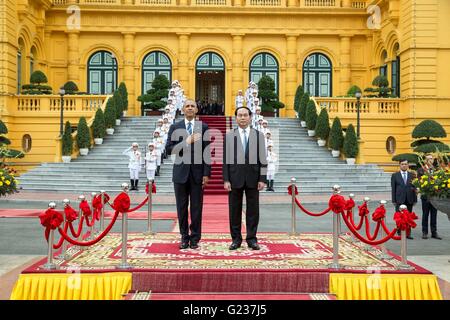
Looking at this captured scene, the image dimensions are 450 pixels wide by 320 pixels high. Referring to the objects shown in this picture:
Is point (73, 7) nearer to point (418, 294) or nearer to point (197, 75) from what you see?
point (197, 75)

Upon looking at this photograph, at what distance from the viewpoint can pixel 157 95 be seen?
33.2 metres

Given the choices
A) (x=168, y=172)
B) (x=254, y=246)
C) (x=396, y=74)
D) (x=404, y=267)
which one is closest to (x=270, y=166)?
(x=168, y=172)

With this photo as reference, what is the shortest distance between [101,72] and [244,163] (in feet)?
95.4

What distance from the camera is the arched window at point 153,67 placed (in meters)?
36.6

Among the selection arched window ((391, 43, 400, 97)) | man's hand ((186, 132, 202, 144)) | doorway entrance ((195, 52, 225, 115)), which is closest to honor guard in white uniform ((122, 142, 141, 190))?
man's hand ((186, 132, 202, 144))

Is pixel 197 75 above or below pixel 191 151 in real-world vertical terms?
above

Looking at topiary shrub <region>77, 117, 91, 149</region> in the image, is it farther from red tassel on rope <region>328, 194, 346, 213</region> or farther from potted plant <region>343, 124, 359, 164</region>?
red tassel on rope <region>328, 194, 346, 213</region>

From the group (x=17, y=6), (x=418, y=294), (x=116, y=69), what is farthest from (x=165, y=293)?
(x=116, y=69)

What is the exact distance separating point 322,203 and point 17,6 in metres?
20.2

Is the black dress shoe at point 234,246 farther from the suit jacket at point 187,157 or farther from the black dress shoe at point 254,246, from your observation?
the suit jacket at point 187,157

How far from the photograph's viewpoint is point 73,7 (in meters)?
35.3

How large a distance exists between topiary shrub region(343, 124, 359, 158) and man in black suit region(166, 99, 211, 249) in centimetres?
1777

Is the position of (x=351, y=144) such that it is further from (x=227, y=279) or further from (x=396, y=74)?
(x=227, y=279)

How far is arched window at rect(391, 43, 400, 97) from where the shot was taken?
106 feet
